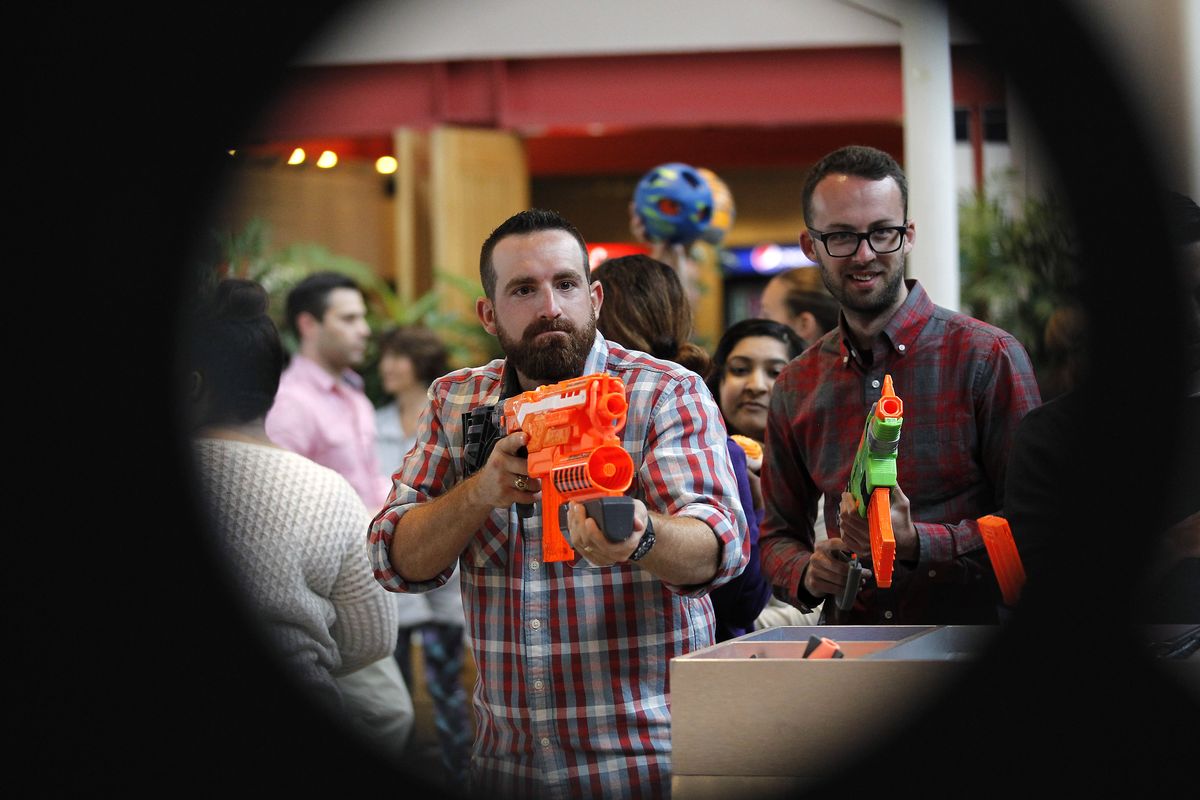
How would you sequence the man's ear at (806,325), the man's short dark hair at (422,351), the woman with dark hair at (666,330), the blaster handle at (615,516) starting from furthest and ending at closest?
the man's short dark hair at (422,351) < the man's ear at (806,325) < the woman with dark hair at (666,330) < the blaster handle at (615,516)

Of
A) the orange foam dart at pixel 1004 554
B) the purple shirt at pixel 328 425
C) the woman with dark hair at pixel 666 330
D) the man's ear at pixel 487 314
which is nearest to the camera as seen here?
the orange foam dart at pixel 1004 554

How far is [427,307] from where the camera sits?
8.48m

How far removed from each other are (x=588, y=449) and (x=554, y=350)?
0.32m

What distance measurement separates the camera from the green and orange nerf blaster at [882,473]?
1.90 m

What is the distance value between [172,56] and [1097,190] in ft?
3.41

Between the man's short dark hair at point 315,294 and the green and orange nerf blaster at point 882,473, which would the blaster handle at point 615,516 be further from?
the man's short dark hair at point 315,294

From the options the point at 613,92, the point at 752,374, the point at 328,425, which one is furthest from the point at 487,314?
the point at 613,92

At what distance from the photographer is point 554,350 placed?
1987 millimetres

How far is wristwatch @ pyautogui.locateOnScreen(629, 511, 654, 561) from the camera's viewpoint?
1.74 metres

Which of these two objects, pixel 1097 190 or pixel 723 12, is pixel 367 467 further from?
pixel 723 12

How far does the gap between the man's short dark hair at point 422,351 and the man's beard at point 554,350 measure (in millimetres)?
3554

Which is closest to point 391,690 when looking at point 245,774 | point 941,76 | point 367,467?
point 245,774

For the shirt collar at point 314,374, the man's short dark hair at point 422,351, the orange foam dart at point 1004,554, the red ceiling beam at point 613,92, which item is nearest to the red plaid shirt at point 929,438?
the orange foam dart at point 1004,554

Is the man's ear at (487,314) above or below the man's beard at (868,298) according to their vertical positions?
below
